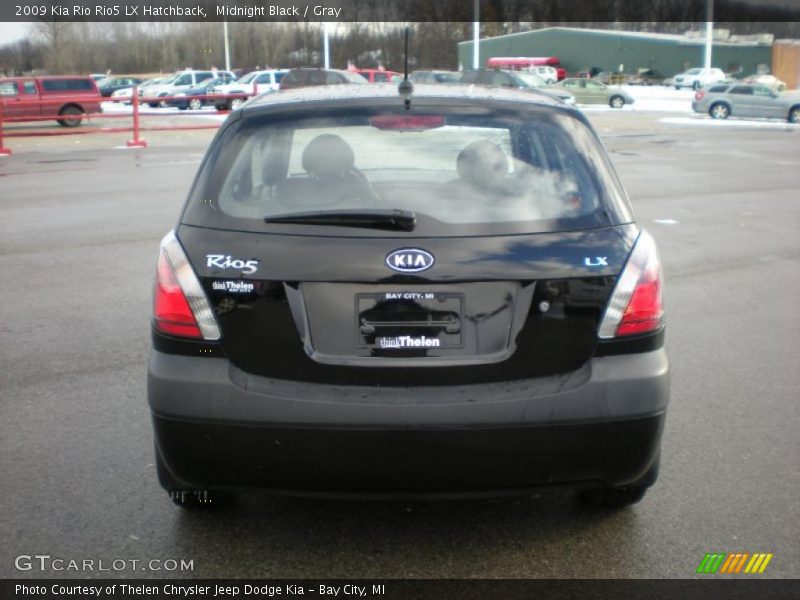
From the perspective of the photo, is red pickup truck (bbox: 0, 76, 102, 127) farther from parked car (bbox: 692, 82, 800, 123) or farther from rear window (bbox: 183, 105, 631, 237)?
rear window (bbox: 183, 105, 631, 237)

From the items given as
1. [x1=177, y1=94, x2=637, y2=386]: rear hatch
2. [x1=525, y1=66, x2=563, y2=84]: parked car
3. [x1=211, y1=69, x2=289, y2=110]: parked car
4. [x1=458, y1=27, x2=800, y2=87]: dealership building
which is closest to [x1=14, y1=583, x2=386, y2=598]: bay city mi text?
[x1=177, y1=94, x2=637, y2=386]: rear hatch

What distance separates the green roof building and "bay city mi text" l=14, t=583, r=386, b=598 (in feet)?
306

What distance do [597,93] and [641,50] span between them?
49.0 meters

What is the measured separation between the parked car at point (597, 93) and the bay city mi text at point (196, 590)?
4688 centimetres

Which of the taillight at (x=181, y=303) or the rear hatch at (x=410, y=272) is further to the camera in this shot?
the taillight at (x=181, y=303)

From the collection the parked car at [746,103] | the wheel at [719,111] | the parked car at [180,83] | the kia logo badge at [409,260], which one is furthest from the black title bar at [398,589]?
the parked car at [180,83]

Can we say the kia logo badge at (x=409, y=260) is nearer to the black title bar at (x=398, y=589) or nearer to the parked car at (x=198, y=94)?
the black title bar at (x=398, y=589)

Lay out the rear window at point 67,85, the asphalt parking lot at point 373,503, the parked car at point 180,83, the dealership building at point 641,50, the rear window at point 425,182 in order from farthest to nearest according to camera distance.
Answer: the dealership building at point 641,50 < the parked car at point 180,83 < the rear window at point 67,85 < the asphalt parking lot at point 373,503 < the rear window at point 425,182

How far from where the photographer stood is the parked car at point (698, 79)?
70.2 m

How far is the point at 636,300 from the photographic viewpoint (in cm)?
325

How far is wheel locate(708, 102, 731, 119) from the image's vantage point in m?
38.5

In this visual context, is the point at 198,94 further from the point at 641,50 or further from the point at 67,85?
the point at 641,50

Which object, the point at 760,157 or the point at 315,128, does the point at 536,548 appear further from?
the point at 760,157

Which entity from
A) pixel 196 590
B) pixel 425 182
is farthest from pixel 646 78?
pixel 196 590
